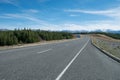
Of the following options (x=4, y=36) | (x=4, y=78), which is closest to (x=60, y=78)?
(x=4, y=78)

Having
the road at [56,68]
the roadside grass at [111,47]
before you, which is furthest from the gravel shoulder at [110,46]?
the road at [56,68]

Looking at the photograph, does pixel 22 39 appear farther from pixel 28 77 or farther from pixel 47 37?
pixel 28 77

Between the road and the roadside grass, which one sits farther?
the roadside grass

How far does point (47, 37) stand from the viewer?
63125 millimetres

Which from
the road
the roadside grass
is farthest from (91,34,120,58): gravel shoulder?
the road

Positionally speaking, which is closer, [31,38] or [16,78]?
[16,78]

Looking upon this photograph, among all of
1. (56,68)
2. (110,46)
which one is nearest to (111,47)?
(110,46)

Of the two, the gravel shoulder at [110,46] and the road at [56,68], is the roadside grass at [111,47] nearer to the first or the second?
the gravel shoulder at [110,46]

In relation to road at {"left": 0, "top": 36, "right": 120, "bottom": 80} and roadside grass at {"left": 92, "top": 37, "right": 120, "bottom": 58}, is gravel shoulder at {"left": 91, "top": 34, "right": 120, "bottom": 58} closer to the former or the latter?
roadside grass at {"left": 92, "top": 37, "right": 120, "bottom": 58}

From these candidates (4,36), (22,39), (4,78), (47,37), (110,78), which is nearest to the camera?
(4,78)

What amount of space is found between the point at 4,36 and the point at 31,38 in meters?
12.0

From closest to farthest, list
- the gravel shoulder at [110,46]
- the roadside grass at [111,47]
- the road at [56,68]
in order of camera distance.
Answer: the road at [56,68], the roadside grass at [111,47], the gravel shoulder at [110,46]

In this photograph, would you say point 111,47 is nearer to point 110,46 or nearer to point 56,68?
point 110,46

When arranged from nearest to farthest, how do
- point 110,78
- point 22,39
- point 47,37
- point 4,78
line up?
point 4,78, point 110,78, point 22,39, point 47,37
